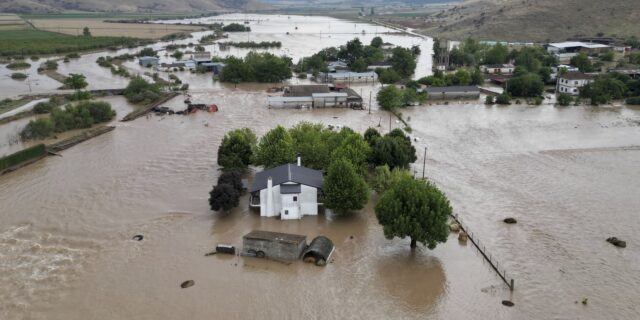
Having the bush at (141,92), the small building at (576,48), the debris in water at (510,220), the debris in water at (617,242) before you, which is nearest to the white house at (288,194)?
the debris in water at (510,220)

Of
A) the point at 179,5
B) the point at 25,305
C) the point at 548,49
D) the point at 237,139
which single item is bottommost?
the point at 25,305

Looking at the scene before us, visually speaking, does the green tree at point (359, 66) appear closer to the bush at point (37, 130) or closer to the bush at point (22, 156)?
the bush at point (37, 130)

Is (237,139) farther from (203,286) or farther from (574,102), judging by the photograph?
(574,102)

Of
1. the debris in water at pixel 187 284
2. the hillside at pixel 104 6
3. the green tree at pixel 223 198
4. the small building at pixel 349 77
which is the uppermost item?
the hillside at pixel 104 6

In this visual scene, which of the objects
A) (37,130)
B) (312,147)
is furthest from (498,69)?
(37,130)

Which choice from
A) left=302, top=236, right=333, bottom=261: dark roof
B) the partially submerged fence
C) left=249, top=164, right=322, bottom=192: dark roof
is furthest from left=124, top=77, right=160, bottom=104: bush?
the partially submerged fence

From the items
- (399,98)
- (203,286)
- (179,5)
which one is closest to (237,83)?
(399,98)

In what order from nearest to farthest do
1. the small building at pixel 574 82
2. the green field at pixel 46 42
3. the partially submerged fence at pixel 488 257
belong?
the partially submerged fence at pixel 488 257 → the small building at pixel 574 82 → the green field at pixel 46 42

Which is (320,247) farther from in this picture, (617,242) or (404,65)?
(404,65)
